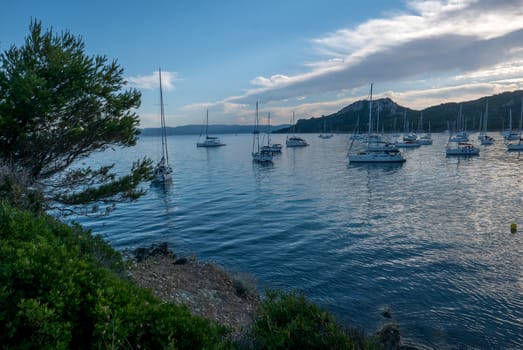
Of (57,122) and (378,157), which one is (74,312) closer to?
(57,122)

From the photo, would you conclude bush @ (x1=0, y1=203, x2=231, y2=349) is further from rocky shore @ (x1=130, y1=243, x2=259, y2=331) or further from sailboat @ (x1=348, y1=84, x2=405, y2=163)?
sailboat @ (x1=348, y1=84, x2=405, y2=163)

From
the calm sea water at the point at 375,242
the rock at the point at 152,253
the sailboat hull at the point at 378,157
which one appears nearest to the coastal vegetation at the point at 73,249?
the rock at the point at 152,253

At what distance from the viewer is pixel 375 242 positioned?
18.0 meters

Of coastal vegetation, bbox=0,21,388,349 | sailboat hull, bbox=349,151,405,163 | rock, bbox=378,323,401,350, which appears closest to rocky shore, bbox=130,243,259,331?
coastal vegetation, bbox=0,21,388,349

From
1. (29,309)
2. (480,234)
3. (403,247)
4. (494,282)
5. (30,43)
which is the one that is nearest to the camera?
(29,309)

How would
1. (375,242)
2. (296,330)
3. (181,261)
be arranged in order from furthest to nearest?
(375,242) → (181,261) → (296,330)

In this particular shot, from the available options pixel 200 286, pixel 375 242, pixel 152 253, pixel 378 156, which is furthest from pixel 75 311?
pixel 378 156

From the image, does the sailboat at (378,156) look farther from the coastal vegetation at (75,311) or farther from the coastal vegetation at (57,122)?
the coastal vegetation at (75,311)

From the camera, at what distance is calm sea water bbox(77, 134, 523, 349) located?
10.9 meters

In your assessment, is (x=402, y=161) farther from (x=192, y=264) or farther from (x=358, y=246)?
(x=192, y=264)

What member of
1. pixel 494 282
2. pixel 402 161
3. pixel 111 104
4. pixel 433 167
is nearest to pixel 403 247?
pixel 494 282

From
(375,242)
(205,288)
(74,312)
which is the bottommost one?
(375,242)

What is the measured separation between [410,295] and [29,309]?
12441 millimetres

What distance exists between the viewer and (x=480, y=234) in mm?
18500
